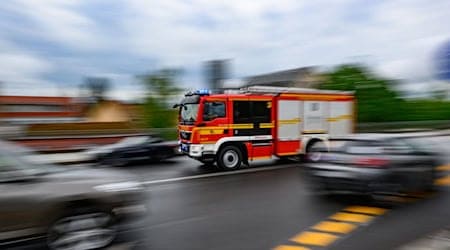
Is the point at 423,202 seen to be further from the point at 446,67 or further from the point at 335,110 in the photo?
the point at 335,110

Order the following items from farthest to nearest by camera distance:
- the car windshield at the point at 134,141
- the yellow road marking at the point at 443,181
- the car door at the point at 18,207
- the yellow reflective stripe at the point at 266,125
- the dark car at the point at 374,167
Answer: the car windshield at the point at 134,141 < the yellow reflective stripe at the point at 266,125 < the yellow road marking at the point at 443,181 < the dark car at the point at 374,167 < the car door at the point at 18,207

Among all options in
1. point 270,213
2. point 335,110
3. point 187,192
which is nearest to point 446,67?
point 270,213

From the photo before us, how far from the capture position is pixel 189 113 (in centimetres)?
1323

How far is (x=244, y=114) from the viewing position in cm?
1341

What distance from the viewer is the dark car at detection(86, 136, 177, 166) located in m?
15.4

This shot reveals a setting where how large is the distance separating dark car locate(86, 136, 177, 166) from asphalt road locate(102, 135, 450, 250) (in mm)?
5417

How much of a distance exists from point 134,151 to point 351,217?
1044 cm

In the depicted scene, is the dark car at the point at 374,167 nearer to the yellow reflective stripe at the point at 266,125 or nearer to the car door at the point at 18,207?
the yellow reflective stripe at the point at 266,125

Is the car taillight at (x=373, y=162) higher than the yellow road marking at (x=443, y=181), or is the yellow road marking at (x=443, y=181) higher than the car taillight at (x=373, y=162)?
the car taillight at (x=373, y=162)

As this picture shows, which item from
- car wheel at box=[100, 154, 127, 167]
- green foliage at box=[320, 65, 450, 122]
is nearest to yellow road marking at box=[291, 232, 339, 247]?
car wheel at box=[100, 154, 127, 167]

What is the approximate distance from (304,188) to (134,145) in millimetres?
8208

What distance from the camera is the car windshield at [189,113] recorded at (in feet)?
42.3

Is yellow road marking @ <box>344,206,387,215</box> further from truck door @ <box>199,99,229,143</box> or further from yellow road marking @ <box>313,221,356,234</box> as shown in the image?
truck door @ <box>199,99,229,143</box>

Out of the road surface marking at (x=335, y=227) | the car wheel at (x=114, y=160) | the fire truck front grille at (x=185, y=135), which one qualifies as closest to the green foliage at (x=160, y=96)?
the car wheel at (x=114, y=160)
